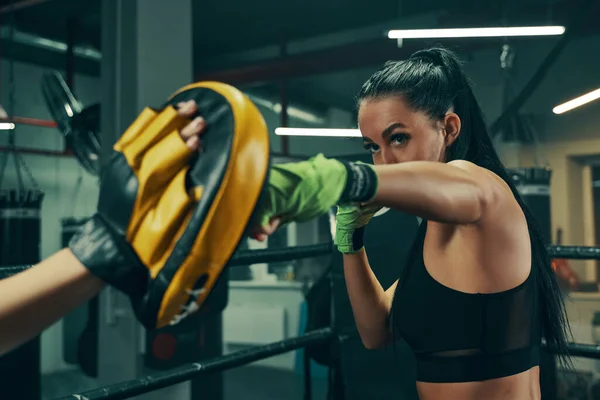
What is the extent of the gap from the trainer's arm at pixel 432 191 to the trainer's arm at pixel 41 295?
366 mm

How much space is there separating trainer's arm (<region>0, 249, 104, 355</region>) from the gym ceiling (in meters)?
4.93

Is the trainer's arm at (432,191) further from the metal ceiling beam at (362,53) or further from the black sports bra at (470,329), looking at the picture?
the metal ceiling beam at (362,53)

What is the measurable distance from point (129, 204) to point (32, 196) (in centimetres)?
452

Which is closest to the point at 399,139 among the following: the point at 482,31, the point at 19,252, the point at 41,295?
the point at 41,295

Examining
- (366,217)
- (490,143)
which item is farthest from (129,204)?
(490,143)

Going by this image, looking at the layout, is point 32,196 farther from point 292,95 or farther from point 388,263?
point 292,95

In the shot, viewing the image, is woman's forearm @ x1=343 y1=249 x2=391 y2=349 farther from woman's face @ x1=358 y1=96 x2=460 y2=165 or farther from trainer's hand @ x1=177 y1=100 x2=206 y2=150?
trainer's hand @ x1=177 y1=100 x2=206 y2=150

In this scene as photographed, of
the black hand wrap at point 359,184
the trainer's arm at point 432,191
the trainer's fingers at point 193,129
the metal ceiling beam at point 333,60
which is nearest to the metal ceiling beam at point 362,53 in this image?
the metal ceiling beam at point 333,60

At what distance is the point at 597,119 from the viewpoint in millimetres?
6262

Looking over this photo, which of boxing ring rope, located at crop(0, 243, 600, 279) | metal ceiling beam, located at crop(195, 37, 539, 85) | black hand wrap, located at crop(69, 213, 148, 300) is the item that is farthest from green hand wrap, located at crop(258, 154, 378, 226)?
metal ceiling beam, located at crop(195, 37, 539, 85)

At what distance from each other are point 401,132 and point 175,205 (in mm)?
605

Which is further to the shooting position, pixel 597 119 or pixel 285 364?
pixel 285 364

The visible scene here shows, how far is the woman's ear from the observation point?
1139 millimetres

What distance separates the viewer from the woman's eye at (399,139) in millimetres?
1078
